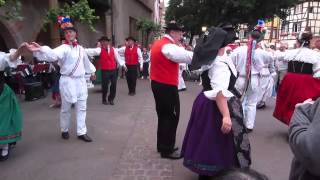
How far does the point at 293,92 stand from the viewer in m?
5.89

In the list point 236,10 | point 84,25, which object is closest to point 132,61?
point 84,25

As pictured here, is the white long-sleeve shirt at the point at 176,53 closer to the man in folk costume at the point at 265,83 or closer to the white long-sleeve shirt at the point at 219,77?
the white long-sleeve shirt at the point at 219,77

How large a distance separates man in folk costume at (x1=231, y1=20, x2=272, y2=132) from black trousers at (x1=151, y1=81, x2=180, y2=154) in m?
1.79

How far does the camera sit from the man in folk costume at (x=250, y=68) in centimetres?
619

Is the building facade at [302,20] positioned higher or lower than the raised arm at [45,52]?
higher

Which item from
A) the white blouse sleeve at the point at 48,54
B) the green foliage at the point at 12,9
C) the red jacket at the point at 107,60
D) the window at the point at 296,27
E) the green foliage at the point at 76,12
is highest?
the window at the point at 296,27

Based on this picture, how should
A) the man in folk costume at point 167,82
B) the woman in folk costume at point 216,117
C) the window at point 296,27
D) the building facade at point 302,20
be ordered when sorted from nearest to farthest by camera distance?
the woman in folk costume at point 216,117, the man in folk costume at point 167,82, the building facade at point 302,20, the window at point 296,27

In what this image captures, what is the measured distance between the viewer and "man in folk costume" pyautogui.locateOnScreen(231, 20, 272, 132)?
6191 millimetres

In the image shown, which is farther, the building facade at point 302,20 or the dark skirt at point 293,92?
the building facade at point 302,20

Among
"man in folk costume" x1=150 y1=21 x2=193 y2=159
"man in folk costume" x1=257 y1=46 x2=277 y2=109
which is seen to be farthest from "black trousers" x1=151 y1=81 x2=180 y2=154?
"man in folk costume" x1=257 y1=46 x2=277 y2=109

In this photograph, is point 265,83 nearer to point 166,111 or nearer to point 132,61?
point 132,61

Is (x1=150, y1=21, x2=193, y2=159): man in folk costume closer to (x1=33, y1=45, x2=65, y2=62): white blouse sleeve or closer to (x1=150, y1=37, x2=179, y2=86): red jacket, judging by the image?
(x1=150, y1=37, x2=179, y2=86): red jacket

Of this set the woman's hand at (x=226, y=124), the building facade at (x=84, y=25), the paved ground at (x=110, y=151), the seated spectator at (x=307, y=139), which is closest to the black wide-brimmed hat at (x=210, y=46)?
the woman's hand at (x=226, y=124)

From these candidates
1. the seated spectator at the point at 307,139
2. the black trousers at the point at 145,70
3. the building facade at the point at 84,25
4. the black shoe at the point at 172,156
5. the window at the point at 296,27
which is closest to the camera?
the seated spectator at the point at 307,139
